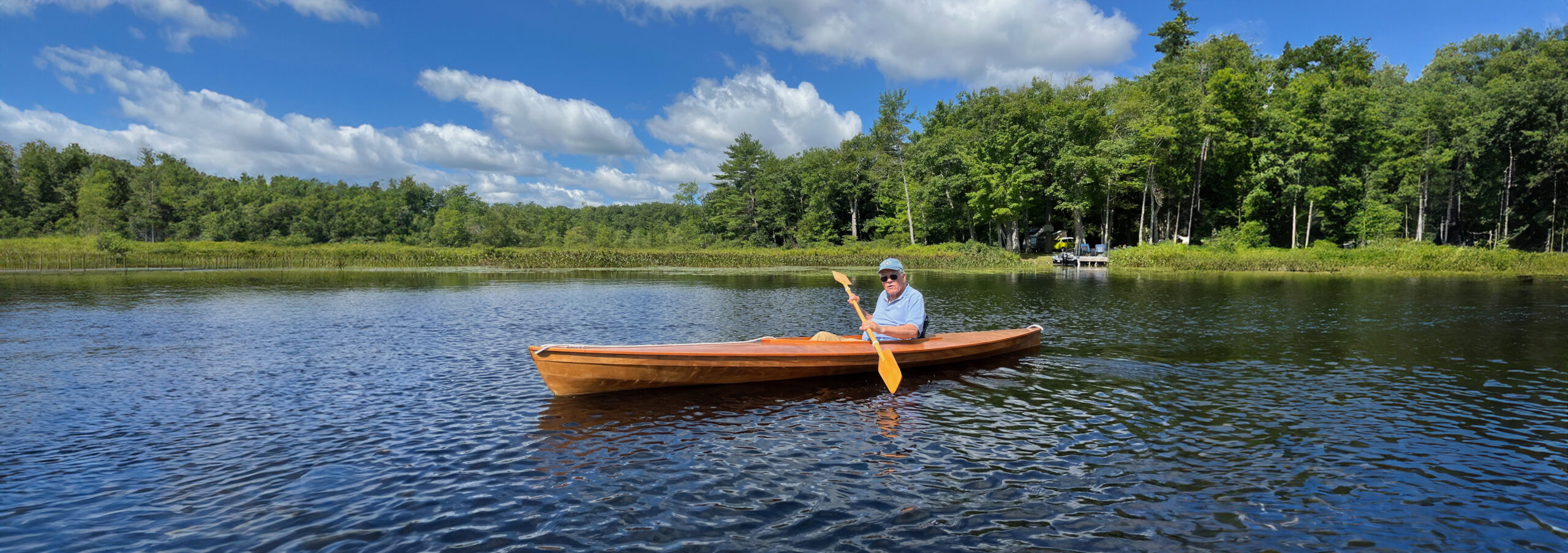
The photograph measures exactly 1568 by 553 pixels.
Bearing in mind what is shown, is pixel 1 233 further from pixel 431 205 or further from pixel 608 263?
pixel 608 263

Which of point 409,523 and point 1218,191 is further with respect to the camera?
point 1218,191

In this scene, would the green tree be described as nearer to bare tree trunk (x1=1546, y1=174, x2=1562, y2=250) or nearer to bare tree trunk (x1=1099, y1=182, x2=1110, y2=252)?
bare tree trunk (x1=1099, y1=182, x2=1110, y2=252)

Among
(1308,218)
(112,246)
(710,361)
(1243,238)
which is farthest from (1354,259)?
(112,246)

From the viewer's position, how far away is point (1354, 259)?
130 feet

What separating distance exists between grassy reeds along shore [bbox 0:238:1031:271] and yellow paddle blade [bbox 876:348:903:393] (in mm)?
38720

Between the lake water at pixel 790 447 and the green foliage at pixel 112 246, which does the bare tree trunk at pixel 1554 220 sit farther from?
the green foliage at pixel 112 246

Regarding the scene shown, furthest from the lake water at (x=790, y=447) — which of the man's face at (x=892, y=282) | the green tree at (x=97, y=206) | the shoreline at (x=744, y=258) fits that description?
the green tree at (x=97, y=206)

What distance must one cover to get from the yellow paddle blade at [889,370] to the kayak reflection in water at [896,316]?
1.85 feet

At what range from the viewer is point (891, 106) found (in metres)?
59.9

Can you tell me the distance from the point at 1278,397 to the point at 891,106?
52904mm

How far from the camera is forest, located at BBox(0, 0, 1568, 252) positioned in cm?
4466

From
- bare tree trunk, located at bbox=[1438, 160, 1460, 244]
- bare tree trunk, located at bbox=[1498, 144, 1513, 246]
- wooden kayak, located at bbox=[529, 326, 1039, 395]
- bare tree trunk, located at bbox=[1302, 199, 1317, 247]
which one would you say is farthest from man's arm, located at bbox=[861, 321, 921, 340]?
bare tree trunk, located at bbox=[1438, 160, 1460, 244]

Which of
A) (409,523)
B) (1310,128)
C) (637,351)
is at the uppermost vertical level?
(1310,128)

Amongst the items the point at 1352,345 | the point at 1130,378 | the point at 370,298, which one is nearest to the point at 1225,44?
the point at 1352,345
